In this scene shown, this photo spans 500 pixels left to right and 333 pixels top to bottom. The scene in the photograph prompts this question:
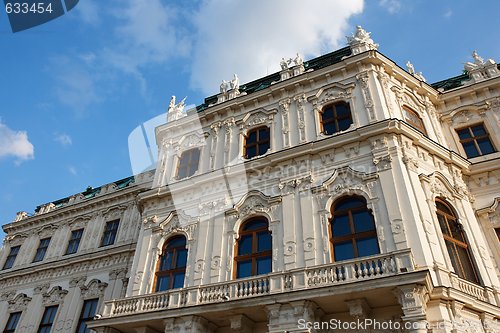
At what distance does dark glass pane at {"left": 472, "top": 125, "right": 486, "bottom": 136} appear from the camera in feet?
63.4

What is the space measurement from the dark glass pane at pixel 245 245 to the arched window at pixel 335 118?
573cm

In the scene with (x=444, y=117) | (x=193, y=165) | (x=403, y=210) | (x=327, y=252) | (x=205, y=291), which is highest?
(x=444, y=117)

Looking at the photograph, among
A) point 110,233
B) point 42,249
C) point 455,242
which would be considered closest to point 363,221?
point 455,242

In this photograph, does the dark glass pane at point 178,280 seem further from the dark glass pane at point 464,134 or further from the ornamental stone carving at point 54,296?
the dark glass pane at point 464,134

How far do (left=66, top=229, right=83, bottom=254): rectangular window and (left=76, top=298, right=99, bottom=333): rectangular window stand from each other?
4.91 m

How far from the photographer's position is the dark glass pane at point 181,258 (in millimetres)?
16766

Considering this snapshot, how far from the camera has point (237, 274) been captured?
49.7 ft

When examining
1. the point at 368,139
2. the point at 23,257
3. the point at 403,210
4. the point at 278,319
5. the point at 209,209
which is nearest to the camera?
the point at 278,319

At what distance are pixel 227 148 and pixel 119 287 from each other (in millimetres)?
9097

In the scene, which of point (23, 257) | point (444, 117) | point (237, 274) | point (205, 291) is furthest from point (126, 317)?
point (444, 117)

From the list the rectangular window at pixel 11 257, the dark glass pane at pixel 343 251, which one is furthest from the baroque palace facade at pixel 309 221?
the rectangular window at pixel 11 257

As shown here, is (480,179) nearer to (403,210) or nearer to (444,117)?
(444,117)

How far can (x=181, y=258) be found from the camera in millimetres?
16984

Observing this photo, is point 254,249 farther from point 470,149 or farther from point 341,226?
point 470,149
